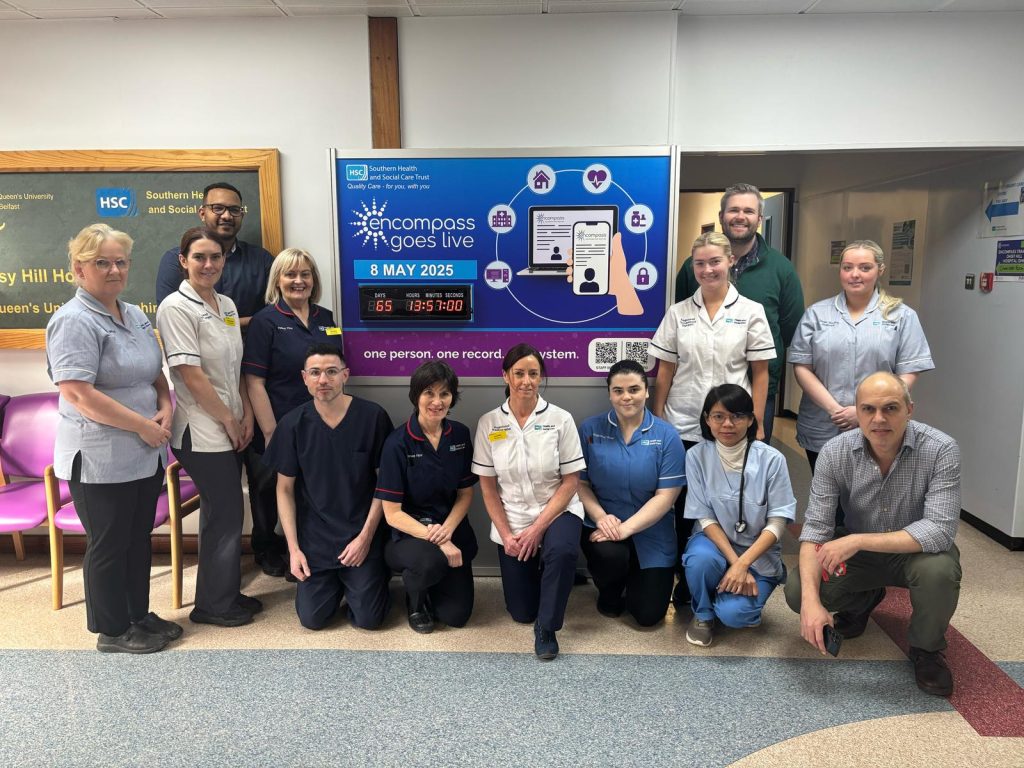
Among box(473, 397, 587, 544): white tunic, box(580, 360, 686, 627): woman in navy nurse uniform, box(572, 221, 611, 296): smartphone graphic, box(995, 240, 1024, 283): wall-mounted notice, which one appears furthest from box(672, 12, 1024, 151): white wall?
box(473, 397, 587, 544): white tunic

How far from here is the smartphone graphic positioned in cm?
297

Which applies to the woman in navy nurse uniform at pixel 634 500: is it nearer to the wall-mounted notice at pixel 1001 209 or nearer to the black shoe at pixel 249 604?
the black shoe at pixel 249 604

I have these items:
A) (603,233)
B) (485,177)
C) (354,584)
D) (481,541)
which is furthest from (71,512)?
(603,233)

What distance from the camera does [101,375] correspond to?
2.36m

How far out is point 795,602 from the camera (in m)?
2.46

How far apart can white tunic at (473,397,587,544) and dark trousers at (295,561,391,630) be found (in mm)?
528

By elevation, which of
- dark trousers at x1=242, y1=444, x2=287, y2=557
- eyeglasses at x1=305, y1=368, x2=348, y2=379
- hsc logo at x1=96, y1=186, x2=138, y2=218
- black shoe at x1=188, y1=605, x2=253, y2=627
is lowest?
black shoe at x1=188, y1=605, x2=253, y2=627

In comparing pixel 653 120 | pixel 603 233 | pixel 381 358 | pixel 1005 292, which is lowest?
pixel 381 358

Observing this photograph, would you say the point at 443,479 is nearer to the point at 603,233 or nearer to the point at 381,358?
the point at 381,358

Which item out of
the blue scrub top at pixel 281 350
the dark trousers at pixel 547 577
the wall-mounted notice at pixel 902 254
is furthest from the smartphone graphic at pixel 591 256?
the wall-mounted notice at pixel 902 254

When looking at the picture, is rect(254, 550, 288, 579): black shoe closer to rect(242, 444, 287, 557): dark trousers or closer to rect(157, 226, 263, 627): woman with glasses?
rect(242, 444, 287, 557): dark trousers

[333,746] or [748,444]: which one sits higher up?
[748,444]

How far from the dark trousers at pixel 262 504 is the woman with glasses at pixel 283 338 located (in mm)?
164

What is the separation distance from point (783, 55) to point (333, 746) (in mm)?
3399
